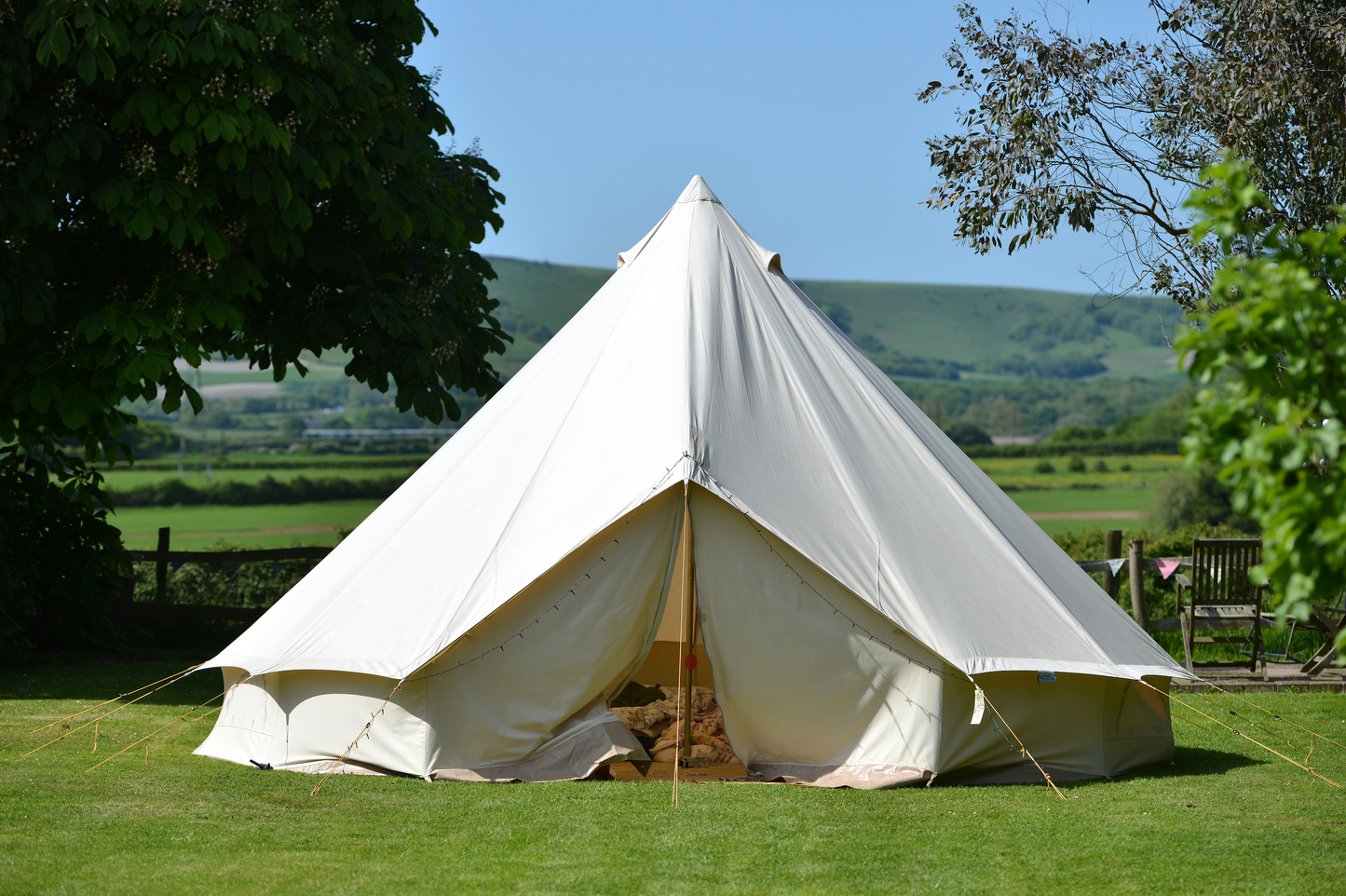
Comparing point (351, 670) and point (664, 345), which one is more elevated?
point (664, 345)

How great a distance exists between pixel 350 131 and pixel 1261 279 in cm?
766

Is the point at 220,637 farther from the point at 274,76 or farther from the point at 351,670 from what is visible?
the point at 351,670

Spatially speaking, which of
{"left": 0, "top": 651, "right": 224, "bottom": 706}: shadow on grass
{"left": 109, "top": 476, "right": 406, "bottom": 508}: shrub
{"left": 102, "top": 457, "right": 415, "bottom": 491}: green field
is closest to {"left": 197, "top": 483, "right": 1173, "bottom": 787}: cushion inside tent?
{"left": 0, "top": 651, "right": 224, "bottom": 706}: shadow on grass

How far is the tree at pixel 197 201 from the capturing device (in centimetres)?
775

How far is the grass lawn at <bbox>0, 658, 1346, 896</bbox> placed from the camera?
4.00 metres

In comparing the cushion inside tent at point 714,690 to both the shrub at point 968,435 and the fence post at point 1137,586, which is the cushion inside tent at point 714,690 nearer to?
the fence post at point 1137,586

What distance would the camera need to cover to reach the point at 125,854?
4.27m

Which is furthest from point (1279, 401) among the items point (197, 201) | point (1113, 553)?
point (1113, 553)

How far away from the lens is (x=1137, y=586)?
973 cm

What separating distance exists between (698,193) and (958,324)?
4892 inches

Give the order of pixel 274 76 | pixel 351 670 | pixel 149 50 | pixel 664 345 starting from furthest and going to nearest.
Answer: pixel 274 76
pixel 149 50
pixel 664 345
pixel 351 670

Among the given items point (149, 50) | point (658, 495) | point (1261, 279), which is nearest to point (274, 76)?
point (149, 50)

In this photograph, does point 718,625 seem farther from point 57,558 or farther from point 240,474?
point 240,474

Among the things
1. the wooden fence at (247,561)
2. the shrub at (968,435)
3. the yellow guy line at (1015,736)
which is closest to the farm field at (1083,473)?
the shrub at (968,435)
